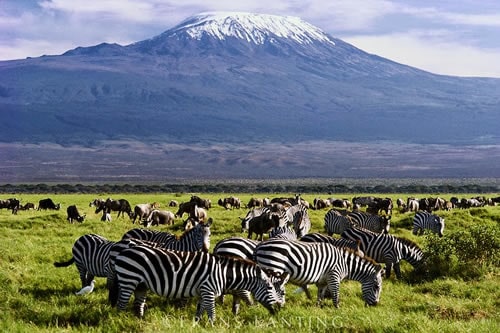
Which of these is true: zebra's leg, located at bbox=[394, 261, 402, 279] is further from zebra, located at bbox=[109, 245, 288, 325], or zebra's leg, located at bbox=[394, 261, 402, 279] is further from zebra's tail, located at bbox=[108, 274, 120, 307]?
zebra's tail, located at bbox=[108, 274, 120, 307]

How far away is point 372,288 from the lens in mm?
12906

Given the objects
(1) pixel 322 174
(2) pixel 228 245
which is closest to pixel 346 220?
(2) pixel 228 245

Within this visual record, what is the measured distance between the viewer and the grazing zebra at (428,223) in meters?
23.7

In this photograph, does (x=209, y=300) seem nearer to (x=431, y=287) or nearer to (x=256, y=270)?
(x=256, y=270)

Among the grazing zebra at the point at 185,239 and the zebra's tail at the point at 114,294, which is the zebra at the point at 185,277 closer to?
the zebra's tail at the point at 114,294

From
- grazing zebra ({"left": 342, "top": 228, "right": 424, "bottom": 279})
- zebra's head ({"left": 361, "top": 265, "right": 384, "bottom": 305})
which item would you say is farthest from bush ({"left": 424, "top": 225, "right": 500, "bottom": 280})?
zebra's head ({"left": 361, "top": 265, "right": 384, "bottom": 305})

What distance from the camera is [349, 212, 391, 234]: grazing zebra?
22688 millimetres

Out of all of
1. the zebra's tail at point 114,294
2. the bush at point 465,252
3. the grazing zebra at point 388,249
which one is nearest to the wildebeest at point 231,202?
the grazing zebra at point 388,249

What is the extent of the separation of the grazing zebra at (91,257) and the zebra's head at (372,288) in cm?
527

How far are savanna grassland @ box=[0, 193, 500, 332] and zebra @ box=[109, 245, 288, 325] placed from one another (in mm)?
322

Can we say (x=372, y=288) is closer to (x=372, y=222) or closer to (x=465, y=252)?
(x=465, y=252)

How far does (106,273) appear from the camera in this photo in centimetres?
1316

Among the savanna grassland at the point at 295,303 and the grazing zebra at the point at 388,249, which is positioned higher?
the grazing zebra at the point at 388,249

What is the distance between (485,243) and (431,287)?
109 inches
